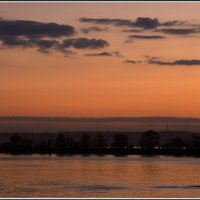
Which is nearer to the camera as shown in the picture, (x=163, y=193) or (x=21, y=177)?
(x=163, y=193)

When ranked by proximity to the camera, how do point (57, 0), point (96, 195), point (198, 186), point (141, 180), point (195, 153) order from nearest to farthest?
point (57, 0) < point (96, 195) < point (198, 186) < point (141, 180) < point (195, 153)

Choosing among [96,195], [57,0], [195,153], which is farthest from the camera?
[195,153]

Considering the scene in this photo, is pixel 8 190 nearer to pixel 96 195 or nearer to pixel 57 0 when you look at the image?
pixel 96 195

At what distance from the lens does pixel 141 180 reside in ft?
223

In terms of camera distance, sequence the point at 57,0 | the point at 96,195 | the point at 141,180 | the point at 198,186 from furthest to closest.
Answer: the point at 141,180 < the point at 198,186 < the point at 96,195 < the point at 57,0

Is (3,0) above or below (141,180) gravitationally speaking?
above

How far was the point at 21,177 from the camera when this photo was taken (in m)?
68.3

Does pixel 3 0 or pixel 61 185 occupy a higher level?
pixel 3 0

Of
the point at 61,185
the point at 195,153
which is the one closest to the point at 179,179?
the point at 61,185

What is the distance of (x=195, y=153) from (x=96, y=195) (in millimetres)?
148794

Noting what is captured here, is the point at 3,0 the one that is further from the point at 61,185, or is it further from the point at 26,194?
the point at 61,185

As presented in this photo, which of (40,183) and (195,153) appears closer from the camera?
(40,183)

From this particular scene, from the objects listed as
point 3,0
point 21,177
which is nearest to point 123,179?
point 21,177

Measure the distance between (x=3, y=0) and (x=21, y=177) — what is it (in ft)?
117
